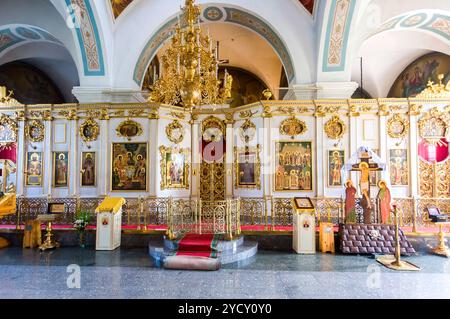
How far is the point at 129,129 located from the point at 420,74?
41.9ft

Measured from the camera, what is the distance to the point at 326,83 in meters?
9.86

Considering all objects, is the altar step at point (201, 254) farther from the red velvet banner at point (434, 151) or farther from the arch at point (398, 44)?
the arch at point (398, 44)

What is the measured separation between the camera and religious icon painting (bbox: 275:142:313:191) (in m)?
9.88

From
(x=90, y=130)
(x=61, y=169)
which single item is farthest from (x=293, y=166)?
(x=61, y=169)

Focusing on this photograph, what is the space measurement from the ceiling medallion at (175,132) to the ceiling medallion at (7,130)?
596 cm

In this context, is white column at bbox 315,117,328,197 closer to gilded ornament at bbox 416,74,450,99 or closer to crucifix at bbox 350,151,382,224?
crucifix at bbox 350,151,382,224

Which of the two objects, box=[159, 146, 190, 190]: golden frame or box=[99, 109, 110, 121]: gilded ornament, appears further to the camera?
box=[159, 146, 190, 190]: golden frame

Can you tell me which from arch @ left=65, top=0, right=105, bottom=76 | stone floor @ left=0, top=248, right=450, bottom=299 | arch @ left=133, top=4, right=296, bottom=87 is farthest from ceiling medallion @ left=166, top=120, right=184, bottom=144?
stone floor @ left=0, top=248, right=450, bottom=299

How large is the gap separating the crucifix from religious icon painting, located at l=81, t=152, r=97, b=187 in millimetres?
8994

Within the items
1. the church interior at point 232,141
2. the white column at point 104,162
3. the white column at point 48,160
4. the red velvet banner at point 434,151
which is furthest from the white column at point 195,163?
the red velvet banner at point 434,151

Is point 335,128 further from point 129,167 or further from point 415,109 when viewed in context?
point 129,167

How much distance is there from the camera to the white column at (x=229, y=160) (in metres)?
11.1

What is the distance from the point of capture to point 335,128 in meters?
9.95

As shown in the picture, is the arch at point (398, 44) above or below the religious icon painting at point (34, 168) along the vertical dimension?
above
